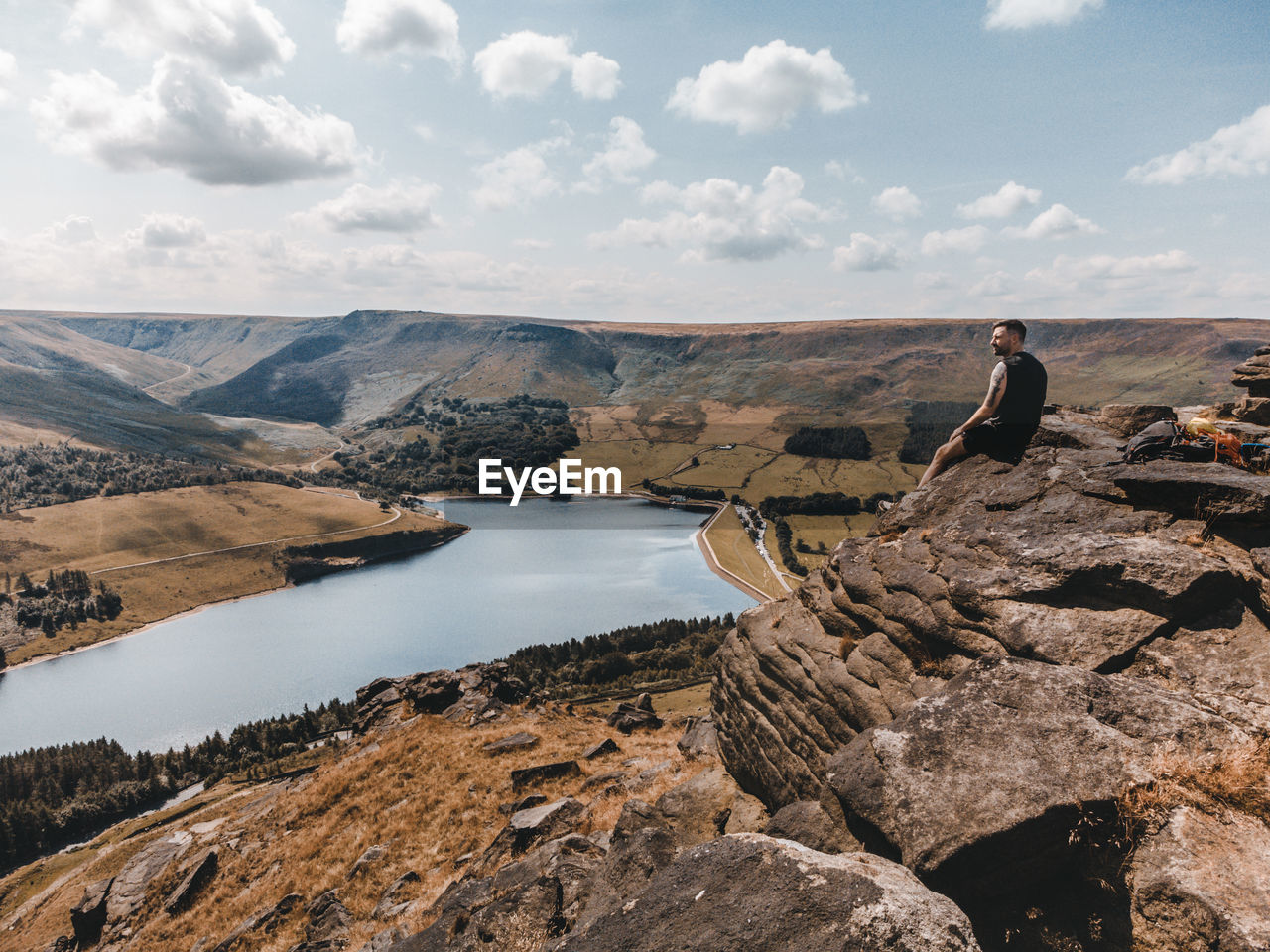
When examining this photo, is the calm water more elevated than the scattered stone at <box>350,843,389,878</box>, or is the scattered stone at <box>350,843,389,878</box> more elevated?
the scattered stone at <box>350,843,389,878</box>

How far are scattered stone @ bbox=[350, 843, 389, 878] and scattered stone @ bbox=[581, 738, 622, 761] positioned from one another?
29.1 feet

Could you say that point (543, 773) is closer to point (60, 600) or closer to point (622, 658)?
point (622, 658)

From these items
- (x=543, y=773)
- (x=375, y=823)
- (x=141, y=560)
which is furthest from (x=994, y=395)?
(x=141, y=560)

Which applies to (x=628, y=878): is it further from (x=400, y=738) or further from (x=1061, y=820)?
(x=400, y=738)

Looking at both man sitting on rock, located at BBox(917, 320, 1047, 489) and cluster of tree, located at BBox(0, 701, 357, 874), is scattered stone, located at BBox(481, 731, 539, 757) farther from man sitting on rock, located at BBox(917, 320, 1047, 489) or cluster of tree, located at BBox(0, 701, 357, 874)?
cluster of tree, located at BBox(0, 701, 357, 874)

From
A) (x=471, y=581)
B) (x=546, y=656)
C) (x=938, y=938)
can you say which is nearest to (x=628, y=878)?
(x=938, y=938)

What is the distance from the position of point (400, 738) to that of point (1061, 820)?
3042cm

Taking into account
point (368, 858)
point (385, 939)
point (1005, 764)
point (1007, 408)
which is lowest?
point (368, 858)

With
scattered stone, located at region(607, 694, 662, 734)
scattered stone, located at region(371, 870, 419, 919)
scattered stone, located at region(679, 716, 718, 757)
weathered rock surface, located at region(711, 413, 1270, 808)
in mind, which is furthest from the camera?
scattered stone, located at region(607, 694, 662, 734)

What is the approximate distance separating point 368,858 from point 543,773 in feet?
21.9

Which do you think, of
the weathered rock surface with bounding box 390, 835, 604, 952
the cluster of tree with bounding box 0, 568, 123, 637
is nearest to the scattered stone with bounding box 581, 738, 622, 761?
the weathered rock surface with bounding box 390, 835, 604, 952

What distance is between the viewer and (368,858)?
65.3 ft

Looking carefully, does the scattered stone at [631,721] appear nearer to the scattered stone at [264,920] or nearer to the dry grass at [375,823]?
the dry grass at [375,823]

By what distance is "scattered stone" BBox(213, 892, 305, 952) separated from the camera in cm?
1756
